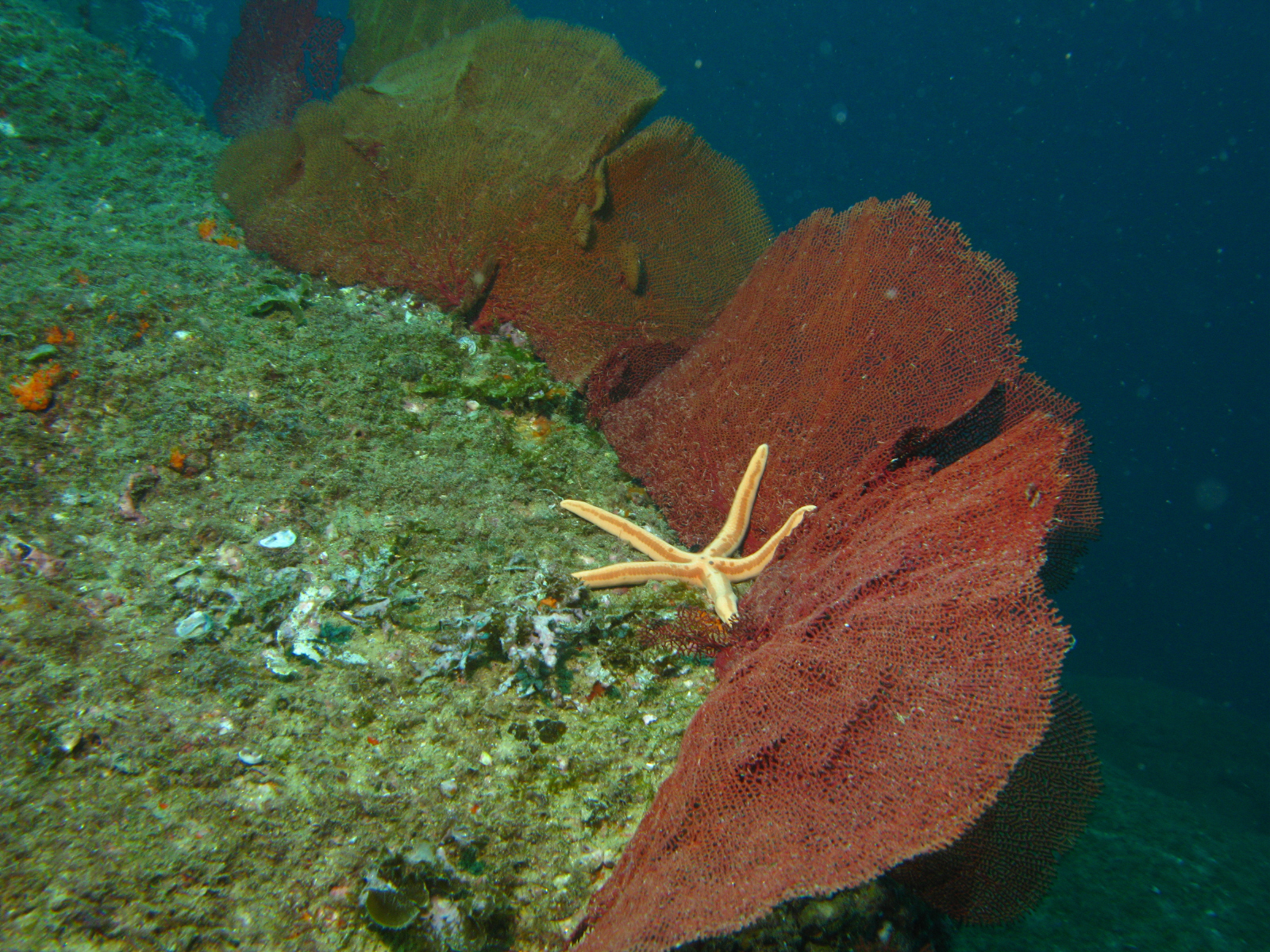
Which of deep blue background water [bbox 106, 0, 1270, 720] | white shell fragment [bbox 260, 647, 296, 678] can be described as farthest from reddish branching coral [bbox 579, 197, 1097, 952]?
deep blue background water [bbox 106, 0, 1270, 720]

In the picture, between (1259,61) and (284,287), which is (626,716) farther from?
(1259,61)

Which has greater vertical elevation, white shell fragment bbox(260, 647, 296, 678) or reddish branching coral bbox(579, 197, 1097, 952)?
reddish branching coral bbox(579, 197, 1097, 952)

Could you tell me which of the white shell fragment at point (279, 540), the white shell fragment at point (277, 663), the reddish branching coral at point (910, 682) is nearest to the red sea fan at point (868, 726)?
the reddish branching coral at point (910, 682)

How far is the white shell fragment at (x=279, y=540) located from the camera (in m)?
3.03

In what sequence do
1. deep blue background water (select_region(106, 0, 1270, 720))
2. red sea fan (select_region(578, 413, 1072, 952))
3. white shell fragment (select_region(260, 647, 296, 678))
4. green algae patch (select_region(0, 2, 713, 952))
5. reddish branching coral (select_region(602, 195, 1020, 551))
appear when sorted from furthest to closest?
1. deep blue background water (select_region(106, 0, 1270, 720))
2. reddish branching coral (select_region(602, 195, 1020, 551))
3. white shell fragment (select_region(260, 647, 296, 678))
4. green algae patch (select_region(0, 2, 713, 952))
5. red sea fan (select_region(578, 413, 1072, 952))

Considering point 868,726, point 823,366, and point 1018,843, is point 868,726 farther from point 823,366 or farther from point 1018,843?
point 823,366

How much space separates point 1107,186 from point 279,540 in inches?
2461

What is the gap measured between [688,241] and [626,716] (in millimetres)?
4561

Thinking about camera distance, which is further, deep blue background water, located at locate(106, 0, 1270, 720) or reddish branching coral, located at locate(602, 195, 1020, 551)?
deep blue background water, located at locate(106, 0, 1270, 720)

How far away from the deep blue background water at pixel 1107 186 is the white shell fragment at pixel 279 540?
106ft

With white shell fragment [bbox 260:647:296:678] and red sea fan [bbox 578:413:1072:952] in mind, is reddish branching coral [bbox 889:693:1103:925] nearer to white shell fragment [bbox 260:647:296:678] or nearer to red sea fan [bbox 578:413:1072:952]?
red sea fan [bbox 578:413:1072:952]

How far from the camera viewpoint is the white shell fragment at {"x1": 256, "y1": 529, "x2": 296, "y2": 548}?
3.03 meters

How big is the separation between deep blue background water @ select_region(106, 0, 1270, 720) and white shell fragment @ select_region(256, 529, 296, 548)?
32.4 metres

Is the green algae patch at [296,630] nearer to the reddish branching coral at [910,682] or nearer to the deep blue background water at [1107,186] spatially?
the reddish branching coral at [910,682]
